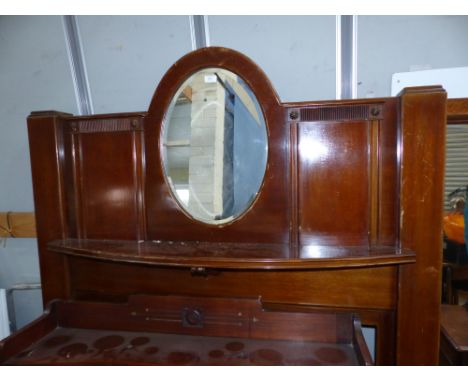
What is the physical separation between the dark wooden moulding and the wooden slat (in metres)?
0.37

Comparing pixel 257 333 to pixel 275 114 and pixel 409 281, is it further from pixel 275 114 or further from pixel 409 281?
pixel 275 114

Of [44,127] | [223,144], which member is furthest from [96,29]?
[223,144]

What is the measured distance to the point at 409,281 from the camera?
99 cm

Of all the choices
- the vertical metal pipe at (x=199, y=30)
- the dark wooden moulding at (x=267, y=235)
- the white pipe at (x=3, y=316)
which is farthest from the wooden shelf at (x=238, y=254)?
the vertical metal pipe at (x=199, y=30)

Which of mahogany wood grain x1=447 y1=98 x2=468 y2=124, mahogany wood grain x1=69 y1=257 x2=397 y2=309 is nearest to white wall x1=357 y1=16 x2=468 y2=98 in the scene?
mahogany wood grain x1=447 y1=98 x2=468 y2=124

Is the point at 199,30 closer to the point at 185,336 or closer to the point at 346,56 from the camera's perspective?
→ the point at 346,56

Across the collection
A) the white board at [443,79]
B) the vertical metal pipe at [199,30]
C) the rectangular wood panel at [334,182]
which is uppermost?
the vertical metal pipe at [199,30]

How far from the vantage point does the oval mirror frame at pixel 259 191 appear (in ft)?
3.50

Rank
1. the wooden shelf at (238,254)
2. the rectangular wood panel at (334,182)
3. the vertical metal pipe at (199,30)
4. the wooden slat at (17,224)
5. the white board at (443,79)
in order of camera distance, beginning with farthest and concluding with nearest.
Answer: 1. the wooden slat at (17,224)
2. the vertical metal pipe at (199,30)
3. the white board at (443,79)
4. the rectangular wood panel at (334,182)
5. the wooden shelf at (238,254)

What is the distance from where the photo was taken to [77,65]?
1.44 m

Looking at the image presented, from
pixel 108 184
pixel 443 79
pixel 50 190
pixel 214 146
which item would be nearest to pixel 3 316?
pixel 50 190

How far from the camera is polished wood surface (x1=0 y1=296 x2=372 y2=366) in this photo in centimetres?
97

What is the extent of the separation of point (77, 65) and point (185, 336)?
1.31m

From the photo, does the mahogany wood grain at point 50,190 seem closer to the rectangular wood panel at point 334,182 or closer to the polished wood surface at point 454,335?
the rectangular wood panel at point 334,182
